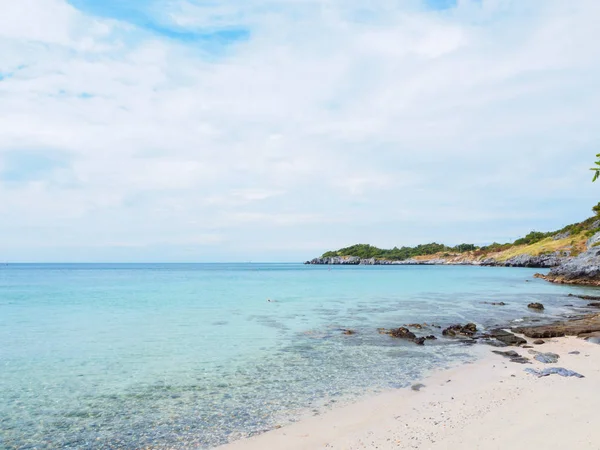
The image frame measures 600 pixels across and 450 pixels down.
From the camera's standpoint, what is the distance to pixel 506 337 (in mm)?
19516

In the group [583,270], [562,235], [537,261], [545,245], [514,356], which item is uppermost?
[562,235]

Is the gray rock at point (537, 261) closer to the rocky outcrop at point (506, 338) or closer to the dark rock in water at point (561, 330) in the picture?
the dark rock in water at point (561, 330)

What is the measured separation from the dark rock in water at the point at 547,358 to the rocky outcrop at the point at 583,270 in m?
48.3

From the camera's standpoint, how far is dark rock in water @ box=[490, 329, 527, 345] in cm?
1862

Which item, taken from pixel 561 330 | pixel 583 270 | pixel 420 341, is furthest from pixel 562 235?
pixel 420 341

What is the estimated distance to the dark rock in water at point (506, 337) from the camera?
1862 cm

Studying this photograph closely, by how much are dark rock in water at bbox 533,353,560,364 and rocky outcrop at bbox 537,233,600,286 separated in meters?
48.3

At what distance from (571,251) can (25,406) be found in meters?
113

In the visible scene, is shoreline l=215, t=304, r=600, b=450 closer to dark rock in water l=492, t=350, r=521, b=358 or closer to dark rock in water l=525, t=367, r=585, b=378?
dark rock in water l=525, t=367, r=585, b=378

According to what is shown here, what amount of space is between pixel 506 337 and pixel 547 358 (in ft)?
14.7

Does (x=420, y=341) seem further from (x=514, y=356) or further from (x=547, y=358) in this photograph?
(x=547, y=358)

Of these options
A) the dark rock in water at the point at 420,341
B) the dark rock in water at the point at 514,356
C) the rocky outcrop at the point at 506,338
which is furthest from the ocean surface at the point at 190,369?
the rocky outcrop at the point at 506,338

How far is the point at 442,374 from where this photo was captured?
13828 mm

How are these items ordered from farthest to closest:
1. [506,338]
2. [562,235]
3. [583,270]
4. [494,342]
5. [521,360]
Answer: [562,235] < [583,270] < [506,338] < [494,342] < [521,360]
